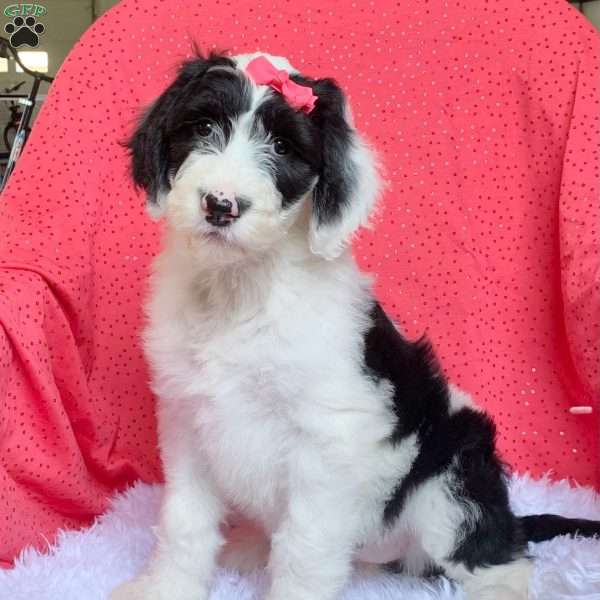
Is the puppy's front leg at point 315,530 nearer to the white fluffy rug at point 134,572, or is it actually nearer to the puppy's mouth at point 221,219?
the white fluffy rug at point 134,572

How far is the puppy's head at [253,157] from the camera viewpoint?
169cm

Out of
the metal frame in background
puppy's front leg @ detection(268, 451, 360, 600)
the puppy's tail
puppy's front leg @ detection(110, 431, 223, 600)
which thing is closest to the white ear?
puppy's front leg @ detection(268, 451, 360, 600)

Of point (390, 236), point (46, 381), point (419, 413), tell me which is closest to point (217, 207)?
point (419, 413)

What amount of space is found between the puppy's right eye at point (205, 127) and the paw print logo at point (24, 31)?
290 cm

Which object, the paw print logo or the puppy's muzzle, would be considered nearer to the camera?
the puppy's muzzle

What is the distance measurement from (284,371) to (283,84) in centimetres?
63

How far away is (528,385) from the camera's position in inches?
114

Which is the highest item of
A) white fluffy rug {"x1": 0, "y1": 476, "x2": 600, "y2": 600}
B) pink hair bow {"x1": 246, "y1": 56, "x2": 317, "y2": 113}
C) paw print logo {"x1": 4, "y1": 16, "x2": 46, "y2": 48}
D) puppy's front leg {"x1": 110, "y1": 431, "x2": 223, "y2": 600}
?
pink hair bow {"x1": 246, "y1": 56, "x2": 317, "y2": 113}

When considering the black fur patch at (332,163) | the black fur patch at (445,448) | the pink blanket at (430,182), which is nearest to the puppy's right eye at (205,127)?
the black fur patch at (332,163)

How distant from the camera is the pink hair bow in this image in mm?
1801

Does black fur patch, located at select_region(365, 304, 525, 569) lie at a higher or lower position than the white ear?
lower

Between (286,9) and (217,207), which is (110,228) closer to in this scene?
(286,9)

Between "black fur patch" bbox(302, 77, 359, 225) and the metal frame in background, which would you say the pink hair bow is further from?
the metal frame in background

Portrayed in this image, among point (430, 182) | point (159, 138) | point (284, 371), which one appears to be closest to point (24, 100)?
point (430, 182)
